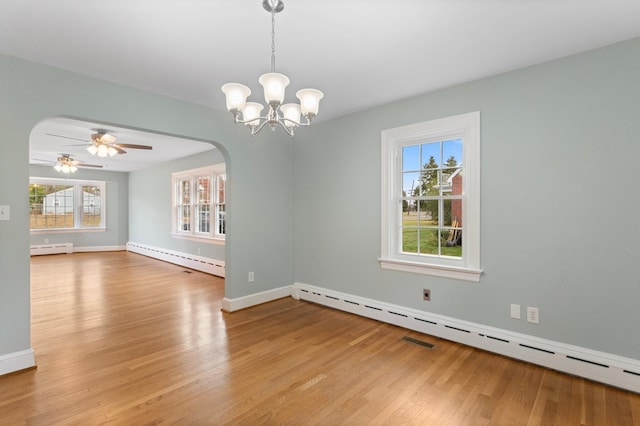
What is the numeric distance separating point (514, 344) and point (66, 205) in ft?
37.3

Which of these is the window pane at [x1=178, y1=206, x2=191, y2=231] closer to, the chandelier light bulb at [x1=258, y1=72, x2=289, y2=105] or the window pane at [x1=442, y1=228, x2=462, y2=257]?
the window pane at [x1=442, y1=228, x2=462, y2=257]

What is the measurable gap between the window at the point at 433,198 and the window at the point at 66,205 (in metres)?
9.62

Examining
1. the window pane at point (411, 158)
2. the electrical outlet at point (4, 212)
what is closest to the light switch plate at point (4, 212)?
the electrical outlet at point (4, 212)

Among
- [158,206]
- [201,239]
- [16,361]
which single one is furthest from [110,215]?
[16,361]

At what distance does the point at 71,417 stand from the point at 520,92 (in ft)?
13.8

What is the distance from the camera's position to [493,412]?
199 centimetres

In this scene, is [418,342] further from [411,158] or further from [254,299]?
[254,299]

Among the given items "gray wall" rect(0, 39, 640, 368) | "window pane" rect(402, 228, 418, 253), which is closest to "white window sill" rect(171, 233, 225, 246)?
"gray wall" rect(0, 39, 640, 368)

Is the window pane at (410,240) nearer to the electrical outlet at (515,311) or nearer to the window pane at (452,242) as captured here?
the window pane at (452,242)

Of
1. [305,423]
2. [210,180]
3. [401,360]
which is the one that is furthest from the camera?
[210,180]

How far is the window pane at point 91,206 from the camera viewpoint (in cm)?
929

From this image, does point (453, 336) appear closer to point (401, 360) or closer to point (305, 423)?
point (401, 360)

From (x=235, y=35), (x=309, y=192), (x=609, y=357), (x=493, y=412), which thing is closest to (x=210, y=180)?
(x=309, y=192)

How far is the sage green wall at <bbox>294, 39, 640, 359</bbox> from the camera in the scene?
2279mm
